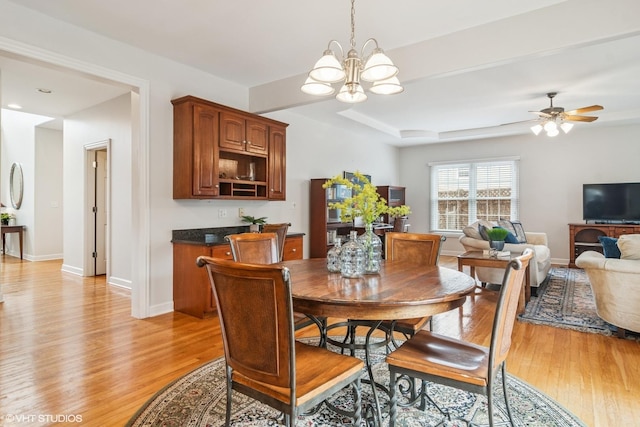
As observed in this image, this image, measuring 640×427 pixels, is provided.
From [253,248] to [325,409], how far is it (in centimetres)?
117

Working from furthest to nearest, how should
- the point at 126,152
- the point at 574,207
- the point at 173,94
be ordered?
the point at 574,207, the point at 126,152, the point at 173,94

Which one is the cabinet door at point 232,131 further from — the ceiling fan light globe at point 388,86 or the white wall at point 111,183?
the ceiling fan light globe at point 388,86

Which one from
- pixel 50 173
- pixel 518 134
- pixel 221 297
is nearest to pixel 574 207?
pixel 518 134

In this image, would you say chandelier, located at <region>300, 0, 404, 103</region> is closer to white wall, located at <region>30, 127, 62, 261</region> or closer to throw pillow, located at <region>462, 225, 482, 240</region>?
throw pillow, located at <region>462, 225, 482, 240</region>

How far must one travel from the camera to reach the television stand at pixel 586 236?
21.0ft

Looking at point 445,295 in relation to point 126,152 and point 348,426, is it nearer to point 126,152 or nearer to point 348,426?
point 348,426

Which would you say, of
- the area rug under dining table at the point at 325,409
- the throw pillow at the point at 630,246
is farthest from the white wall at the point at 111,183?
the throw pillow at the point at 630,246

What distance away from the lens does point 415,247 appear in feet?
9.49

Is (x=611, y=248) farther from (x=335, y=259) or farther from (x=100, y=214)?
(x=100, y=214)

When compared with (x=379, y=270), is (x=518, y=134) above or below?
above

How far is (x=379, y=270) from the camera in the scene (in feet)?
7.48

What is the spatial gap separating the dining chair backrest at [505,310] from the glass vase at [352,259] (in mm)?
753

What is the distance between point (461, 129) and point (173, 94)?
19.4 feet

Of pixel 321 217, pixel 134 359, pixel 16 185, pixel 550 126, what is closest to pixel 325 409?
pixel 134 359
